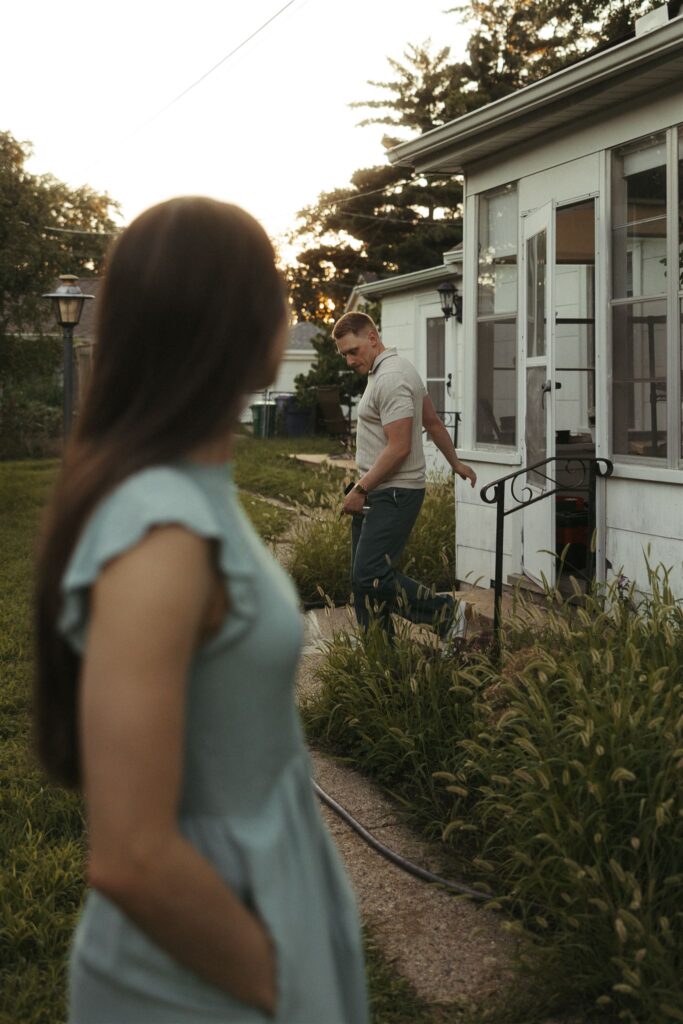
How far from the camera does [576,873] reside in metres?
3.24

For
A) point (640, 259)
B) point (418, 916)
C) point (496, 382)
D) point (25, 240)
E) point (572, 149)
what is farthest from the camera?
point (25, 240)

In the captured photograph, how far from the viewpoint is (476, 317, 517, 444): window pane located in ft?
27.0

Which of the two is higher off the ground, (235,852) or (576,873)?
(235,852)

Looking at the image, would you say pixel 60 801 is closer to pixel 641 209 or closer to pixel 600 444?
pixel 600 444

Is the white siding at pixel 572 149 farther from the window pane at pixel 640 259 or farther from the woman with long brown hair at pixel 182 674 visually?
the woman with long brown hair at pixel 182 674

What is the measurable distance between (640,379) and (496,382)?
169 centimetres

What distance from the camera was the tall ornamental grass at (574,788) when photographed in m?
3.17

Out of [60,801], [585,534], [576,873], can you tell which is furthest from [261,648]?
[585,534]

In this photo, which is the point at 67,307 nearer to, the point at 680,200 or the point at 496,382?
the point at 496,382

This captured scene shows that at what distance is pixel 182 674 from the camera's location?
1.14 m

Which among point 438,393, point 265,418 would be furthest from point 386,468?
point 265,418

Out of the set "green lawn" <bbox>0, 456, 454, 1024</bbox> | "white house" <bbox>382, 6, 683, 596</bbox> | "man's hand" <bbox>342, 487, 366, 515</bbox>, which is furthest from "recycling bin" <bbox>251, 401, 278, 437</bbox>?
"man's hand" <bbox>342, 487, 366, 515</bbox>

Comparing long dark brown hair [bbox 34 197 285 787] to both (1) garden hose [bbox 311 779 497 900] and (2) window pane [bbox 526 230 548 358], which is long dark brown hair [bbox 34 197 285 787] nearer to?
(1) garden hose [bbox 311 779 497 900]

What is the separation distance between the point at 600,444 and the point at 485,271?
6.79ft
